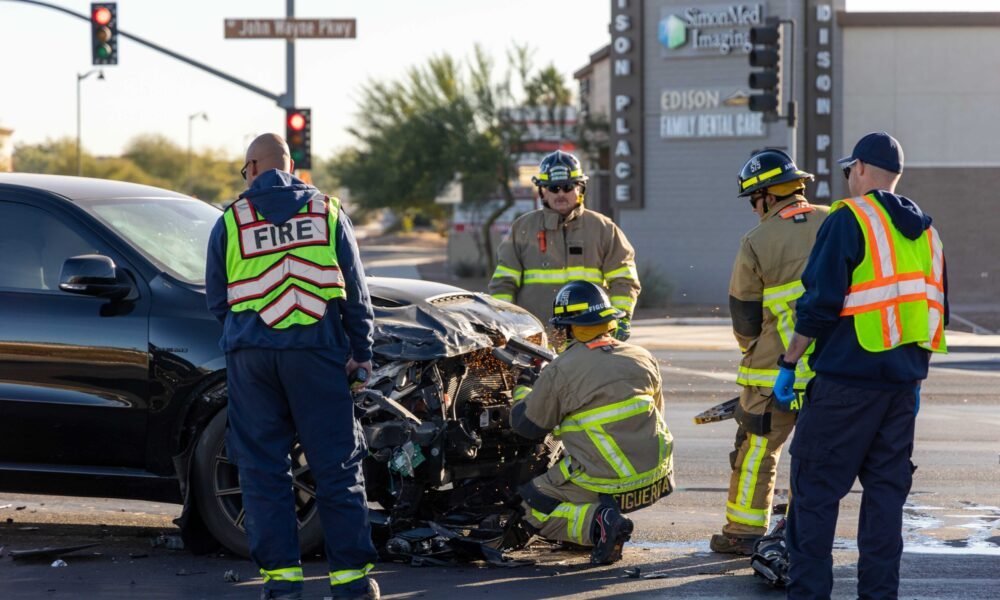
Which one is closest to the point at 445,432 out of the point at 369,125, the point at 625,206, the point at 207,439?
the point at 207,439

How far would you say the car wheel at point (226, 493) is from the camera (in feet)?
20.8

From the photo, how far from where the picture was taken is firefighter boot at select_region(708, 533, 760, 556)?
21.6 ft

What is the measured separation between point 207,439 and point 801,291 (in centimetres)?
282

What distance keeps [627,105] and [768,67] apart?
9768mm

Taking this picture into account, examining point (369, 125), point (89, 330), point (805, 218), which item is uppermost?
point (369, 125)

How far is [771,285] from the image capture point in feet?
21.4

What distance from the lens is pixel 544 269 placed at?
8203 mm

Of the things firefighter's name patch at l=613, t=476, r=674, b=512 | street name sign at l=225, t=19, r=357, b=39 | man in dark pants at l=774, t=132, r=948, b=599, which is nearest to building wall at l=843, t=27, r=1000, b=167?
street name sign at l=225, t=19, r=357, b=39

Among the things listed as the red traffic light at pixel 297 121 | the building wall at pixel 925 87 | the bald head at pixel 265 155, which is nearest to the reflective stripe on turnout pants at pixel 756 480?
the bald head at pixel 265 155

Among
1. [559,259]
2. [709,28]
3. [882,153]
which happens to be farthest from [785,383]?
[709,28]

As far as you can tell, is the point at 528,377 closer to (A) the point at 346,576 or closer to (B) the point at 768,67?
(A) the point at 346,576

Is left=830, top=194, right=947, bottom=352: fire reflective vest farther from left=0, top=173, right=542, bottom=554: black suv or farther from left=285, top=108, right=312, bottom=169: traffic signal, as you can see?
left=285, top=108, right=312, bottom=169: traffic signal

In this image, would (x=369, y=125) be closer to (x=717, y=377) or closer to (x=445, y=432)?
(x=717, y=377)

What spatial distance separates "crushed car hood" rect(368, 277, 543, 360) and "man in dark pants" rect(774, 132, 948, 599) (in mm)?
1868
